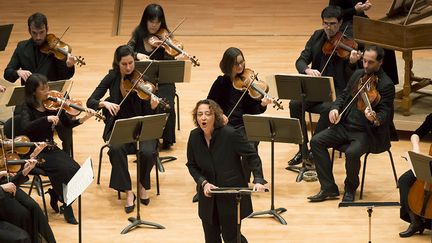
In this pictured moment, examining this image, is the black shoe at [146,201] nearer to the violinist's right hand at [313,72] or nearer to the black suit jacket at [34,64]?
the black suit jacket at [34,64]

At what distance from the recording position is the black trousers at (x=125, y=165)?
7590 mm

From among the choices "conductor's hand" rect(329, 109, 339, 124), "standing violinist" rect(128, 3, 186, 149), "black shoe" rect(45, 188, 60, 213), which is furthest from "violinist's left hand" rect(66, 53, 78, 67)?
"conductor's hand" rect(329, 109, 339, 124)

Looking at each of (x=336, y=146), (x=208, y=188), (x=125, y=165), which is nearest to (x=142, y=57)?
Result: (x=125, y=165)

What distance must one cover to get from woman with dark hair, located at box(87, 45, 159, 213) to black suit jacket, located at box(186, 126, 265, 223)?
4.08ft

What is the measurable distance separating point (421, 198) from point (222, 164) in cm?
151

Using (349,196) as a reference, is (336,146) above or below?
above

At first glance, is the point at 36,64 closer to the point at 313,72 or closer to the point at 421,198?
the point at 313,72

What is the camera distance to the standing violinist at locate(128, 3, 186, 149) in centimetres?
841

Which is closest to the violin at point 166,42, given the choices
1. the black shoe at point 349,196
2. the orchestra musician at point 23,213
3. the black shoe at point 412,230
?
the black shoe at point 349,196

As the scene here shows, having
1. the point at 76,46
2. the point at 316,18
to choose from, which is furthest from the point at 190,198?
the point at 316,18

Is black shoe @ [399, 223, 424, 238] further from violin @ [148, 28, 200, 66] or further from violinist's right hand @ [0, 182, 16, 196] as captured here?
violinist's right hand @ [0, 182, 16, 196]

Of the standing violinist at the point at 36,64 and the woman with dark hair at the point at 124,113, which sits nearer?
the woman with dark hair at the point at 124,113

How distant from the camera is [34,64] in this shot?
27.8 ft

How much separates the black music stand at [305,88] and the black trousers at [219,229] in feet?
6.11
